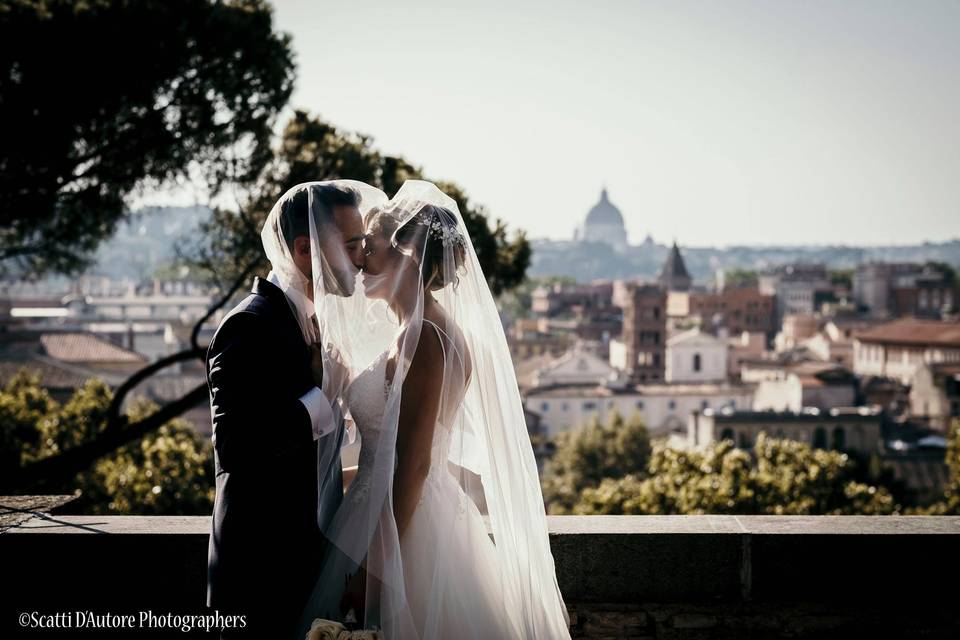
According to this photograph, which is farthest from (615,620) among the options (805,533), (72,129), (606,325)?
(606,325)

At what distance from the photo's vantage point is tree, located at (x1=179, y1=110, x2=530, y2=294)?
839cm

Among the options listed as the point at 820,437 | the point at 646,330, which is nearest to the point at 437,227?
the point at 820,437

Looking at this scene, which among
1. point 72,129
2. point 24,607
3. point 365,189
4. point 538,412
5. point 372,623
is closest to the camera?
point 372,623

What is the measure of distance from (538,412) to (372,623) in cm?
5634

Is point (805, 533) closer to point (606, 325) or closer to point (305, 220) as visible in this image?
point (305, 220)

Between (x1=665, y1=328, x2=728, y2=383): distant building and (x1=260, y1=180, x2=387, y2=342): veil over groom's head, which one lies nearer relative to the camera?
(x1=260, y1=180, x2=387, y2=342): veil over groom's head

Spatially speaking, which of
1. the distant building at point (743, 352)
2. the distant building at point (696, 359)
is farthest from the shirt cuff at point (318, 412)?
the distant building at point (743, 352)

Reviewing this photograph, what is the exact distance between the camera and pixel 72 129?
8.02 m

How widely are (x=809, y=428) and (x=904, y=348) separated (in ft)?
96.4

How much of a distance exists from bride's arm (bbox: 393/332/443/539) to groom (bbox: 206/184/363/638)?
18cm

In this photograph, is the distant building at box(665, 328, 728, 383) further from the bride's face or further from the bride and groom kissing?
the bride's face

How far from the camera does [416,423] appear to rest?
2.38 meters

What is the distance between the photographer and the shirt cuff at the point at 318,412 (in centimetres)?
232

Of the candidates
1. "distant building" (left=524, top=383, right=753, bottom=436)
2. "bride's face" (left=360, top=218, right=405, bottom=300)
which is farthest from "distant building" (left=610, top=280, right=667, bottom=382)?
"bride's face" (left=360, top=218, right=405, bottom=300)
